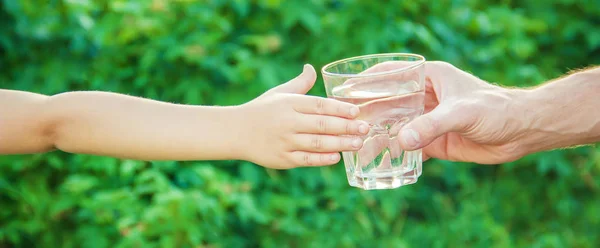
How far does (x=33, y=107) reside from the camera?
2.20 metres

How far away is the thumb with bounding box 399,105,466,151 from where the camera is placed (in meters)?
1.99

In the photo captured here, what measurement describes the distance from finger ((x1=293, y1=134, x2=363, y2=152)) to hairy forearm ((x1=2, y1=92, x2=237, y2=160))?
0.22m

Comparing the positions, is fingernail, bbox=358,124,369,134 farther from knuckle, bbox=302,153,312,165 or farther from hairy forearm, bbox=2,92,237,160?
hairy forearm, bbox=2,92,237,160

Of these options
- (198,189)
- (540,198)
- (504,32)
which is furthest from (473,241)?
(198,189)

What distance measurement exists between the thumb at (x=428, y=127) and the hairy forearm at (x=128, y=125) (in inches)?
18.7

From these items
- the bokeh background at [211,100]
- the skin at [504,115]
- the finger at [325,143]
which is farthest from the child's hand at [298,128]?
the bokeh background at [211,100]

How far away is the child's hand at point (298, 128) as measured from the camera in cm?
196

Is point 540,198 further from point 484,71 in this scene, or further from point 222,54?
point 222,54

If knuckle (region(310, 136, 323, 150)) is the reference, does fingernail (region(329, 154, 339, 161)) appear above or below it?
below

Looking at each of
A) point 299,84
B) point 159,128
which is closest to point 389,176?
point 299,84

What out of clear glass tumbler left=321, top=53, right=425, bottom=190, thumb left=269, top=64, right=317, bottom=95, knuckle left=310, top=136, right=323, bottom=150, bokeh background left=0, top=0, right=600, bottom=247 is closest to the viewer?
clear glass tumbler left=321, top=53, right=425, bottom=190

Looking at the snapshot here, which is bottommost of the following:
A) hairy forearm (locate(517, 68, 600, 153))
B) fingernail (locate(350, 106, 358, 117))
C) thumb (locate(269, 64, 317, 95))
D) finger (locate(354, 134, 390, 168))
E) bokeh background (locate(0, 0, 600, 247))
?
bokeh background (locate(0, 0, 600, 247))

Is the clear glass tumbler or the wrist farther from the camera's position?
the wrist

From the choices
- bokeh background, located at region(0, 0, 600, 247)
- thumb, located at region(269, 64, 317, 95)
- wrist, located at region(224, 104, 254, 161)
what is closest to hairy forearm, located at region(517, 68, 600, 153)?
thumb, located at region(269, 64, 317, 95)
